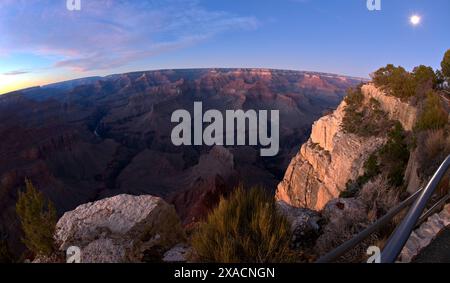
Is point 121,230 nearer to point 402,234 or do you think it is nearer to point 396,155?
point 402,234

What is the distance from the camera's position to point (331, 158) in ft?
78.8

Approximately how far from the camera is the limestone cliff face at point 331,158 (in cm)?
1826

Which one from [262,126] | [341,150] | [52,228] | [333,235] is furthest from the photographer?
[262,126]

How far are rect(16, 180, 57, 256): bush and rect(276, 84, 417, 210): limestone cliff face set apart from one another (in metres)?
12.9

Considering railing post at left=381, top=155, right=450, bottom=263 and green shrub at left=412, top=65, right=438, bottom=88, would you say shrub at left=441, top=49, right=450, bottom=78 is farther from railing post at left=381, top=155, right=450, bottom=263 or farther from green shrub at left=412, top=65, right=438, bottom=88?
railing post at left=381, top=155, right=450, bottom=263

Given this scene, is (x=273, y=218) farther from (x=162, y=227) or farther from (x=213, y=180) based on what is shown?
(x=213, y=180)

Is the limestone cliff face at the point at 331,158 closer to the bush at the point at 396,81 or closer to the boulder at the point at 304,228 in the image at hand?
the bush at the point at 396,81

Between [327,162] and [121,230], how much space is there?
74.7 feet

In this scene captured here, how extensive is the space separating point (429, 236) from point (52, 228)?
18.3ft

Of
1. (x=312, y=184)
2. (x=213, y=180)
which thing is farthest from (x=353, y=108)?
(x=213, y=180)

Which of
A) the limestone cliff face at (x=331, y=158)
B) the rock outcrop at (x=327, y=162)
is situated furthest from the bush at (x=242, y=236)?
the rock outcrop at (x=327, y=162)

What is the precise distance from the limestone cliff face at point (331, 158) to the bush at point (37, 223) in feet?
42.4

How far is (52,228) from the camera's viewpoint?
518 cm

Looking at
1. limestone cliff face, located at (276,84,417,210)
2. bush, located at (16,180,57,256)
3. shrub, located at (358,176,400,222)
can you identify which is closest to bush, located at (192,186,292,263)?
shrub, located at (358,176,400,222)
